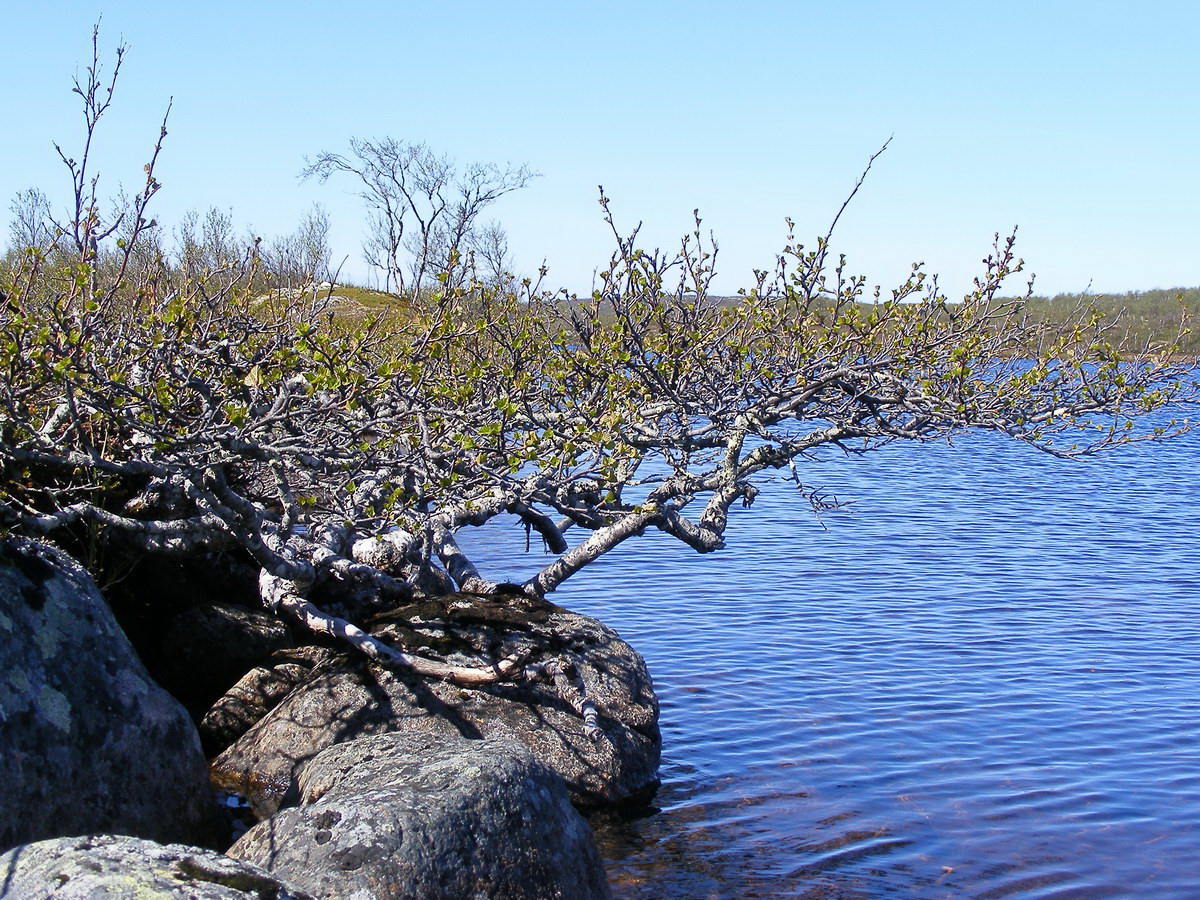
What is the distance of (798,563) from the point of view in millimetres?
21203

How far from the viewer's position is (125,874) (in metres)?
4.70

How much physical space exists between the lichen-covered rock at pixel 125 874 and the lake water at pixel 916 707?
3909 mm

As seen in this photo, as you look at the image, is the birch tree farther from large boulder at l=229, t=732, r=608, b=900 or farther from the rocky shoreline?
large boulder at l=229, t=732, r=608, b=900

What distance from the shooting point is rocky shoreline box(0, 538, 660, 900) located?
5.92 metres

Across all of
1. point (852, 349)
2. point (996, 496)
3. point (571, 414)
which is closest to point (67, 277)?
point (571, 414)

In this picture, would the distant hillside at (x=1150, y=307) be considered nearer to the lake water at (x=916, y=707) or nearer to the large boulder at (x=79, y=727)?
the lake water at (x=916, y=707)

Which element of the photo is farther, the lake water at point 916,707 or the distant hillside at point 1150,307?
the distant hillside at point 1150,307

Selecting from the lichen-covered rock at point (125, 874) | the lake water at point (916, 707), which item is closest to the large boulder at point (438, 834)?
the lichen-covered rock at point (125, 874)

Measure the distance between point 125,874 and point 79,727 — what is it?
109 inches

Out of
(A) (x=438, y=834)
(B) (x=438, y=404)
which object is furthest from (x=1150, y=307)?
(A) (x=438, y=834)

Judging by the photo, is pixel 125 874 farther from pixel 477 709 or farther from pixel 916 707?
pixel 916 707

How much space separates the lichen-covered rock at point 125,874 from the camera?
15.2 ft

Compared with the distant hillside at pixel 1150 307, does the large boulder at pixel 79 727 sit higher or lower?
lower

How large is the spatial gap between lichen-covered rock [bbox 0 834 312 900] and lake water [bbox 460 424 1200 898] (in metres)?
3.91
